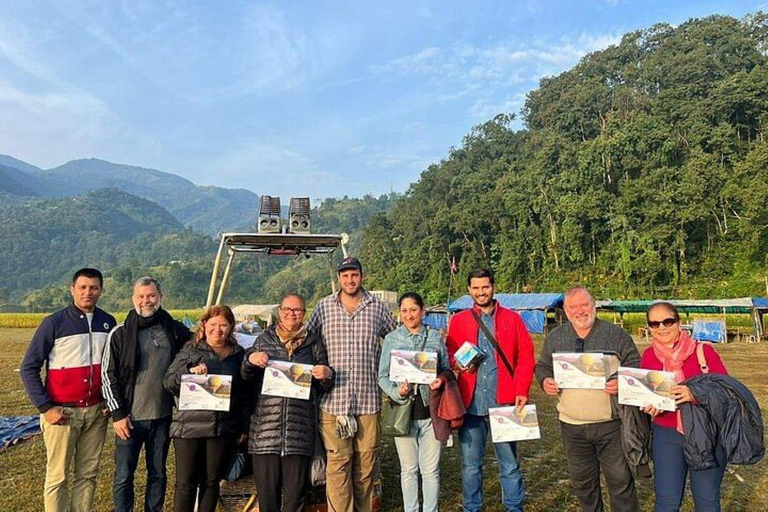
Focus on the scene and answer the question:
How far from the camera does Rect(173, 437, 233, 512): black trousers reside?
11.0 ft

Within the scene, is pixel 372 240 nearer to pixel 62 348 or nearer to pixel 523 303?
pixel 523 303

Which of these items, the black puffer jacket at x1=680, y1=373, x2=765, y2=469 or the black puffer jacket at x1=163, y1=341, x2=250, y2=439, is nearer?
the black puffer jacket at x1=680, y1=373, x2=765, y2=469

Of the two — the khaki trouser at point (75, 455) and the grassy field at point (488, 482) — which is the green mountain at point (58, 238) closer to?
the grassy field at point (488, 482)

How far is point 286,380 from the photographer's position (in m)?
3.33

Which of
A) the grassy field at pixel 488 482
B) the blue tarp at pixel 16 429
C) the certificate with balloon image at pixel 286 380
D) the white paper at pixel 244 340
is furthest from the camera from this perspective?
the blue tarp at pixel 16 429

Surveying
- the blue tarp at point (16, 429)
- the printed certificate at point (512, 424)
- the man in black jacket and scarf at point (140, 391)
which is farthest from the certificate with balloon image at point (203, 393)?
the blue tarp at point (16, 429)

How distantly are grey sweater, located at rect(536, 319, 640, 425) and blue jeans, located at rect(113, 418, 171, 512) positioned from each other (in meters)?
2.83

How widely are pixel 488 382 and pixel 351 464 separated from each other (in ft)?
3.70

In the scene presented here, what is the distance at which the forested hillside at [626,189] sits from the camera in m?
38.7

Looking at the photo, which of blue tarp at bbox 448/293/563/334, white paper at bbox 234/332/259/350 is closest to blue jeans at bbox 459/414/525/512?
white paper at bbox 234/332/259/350

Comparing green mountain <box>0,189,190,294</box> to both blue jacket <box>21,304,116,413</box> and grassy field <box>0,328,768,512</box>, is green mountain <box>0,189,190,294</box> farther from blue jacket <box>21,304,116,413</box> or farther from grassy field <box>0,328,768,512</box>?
blue jacket <box>21,304,116,413</box>

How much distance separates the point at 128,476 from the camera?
3.66m

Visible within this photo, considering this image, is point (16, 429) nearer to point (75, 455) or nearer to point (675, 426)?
point (75, 455)

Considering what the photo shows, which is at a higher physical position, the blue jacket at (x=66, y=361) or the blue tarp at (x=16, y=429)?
the blue jacket at (x=66, y=361)
